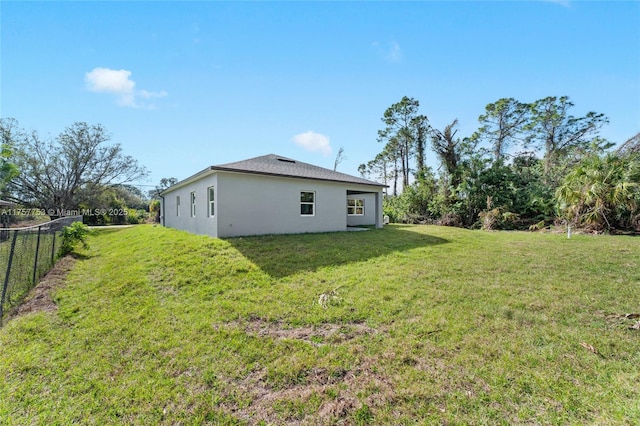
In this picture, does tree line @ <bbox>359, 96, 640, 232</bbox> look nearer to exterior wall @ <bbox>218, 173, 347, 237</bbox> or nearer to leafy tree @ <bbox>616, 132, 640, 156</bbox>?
leafy tree @ <bbox>616, 132, 640, 156</bbox>

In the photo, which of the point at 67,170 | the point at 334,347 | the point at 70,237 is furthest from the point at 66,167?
the point at 334,347

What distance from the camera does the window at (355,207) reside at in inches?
687

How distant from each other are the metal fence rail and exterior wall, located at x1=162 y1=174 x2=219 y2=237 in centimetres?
421

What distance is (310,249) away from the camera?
8023mm

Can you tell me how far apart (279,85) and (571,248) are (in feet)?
36.9

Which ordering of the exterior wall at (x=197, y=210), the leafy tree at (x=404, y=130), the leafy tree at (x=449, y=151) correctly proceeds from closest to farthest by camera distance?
the exterior wall at (x=197, y=210), the leafy tree at (x=449, y=151), the leafy tree at (x=404, y=130)

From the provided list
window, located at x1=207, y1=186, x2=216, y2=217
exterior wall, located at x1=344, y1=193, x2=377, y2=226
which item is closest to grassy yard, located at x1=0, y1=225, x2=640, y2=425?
window, located at x1=207, y1=186, x2=216, y2=217

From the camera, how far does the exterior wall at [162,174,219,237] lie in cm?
980

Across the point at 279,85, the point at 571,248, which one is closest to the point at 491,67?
the point at 571,248

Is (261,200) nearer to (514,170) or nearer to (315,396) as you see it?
(315,396)

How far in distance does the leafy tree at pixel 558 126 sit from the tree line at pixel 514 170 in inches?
2.6

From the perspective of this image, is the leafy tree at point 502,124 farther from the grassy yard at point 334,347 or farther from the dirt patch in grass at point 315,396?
the dirt patch in grass at point 315,396

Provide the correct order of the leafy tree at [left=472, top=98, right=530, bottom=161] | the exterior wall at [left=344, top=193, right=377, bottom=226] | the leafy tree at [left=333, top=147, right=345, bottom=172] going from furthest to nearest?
the leafy tree at [left=333, top=147, right=345, bottom=172]
the leafy tree at [left=472, top=98, right=530, bottom=161]
the exterior wall at [left=344, top=193, right=377, bottom=226]

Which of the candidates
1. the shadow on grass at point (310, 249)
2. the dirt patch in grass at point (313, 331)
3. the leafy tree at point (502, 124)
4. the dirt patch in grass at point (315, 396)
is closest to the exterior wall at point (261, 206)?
the shadow on grass at point (310, 249)
